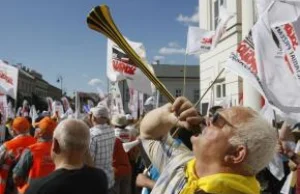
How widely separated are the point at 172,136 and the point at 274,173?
7.94 ft

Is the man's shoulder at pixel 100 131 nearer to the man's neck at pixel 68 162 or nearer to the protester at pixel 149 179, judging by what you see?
the protester at pixel 149 179

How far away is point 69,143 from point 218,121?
1366mm

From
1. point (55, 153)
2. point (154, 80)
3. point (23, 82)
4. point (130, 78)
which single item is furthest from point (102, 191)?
point (23, 82)

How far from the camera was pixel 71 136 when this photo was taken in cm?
348

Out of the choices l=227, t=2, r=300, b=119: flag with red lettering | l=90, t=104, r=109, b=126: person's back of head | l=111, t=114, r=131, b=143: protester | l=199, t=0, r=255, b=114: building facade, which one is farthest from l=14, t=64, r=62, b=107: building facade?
l=227, t=2, r=300, b=119: flag with red lettering

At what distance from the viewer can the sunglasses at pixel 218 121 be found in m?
2.39

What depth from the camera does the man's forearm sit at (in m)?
2.76

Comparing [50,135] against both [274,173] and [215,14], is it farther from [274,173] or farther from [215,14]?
[215,14]

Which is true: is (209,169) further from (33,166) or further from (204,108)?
(204,108)

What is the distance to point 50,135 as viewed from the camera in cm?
520

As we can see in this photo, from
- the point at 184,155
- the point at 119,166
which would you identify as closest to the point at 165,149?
the point at 184,155

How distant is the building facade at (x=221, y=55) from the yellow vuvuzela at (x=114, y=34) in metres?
13.4

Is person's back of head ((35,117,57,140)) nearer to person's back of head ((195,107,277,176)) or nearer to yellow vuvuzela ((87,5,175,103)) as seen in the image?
yellow vuvuzela ((87,5,175,103))

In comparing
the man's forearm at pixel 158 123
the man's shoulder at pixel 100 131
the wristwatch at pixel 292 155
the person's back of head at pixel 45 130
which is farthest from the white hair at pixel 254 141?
the man's shoulder at pixel 100 131
